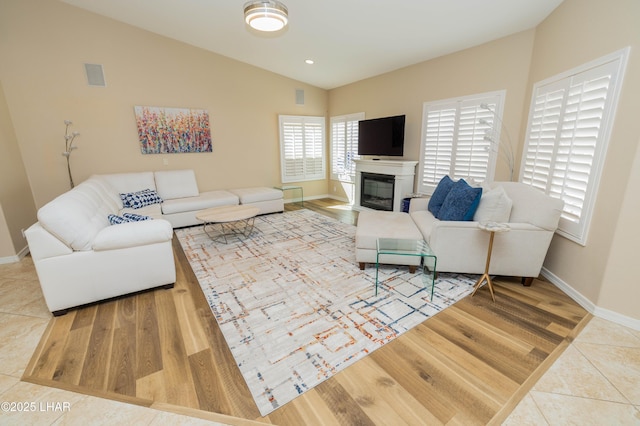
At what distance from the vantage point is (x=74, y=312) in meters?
2.29

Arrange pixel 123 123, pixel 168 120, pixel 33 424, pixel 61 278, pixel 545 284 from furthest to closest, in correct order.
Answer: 1. pixel 168 120
2. pixel 123 123
3. pixel 545 284
4. pixel 61 278
5. pixel 33 424

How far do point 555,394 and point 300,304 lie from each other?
5.74 ft

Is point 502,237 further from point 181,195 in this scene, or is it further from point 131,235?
point 181,195

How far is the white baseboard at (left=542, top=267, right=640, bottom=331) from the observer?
80.2 inches

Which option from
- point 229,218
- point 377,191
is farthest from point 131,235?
point 377,191

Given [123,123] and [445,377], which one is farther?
[123,123]

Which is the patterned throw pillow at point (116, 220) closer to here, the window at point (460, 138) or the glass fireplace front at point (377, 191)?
the glass fireplace front at point (377, 191)

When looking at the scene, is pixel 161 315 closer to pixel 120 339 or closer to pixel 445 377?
pixel 120 339

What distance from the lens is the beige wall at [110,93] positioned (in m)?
3.70

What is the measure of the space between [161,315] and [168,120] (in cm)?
379

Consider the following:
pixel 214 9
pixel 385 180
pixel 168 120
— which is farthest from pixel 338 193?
pixel 214 9

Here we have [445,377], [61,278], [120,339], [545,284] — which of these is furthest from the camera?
[545,284]

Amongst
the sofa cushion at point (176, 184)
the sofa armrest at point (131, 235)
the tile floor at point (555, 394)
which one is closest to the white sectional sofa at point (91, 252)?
the sofa armrest at point (131, 235)

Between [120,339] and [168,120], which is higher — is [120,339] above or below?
below
